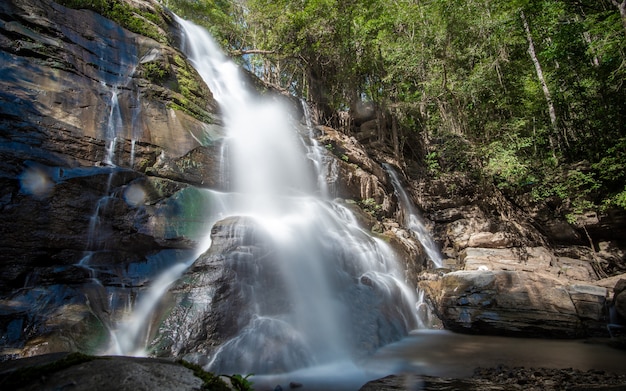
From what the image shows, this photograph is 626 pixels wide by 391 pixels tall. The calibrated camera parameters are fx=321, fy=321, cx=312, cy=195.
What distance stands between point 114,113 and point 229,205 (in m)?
4.18

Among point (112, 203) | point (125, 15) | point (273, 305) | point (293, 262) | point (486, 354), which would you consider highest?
point (125, 15)

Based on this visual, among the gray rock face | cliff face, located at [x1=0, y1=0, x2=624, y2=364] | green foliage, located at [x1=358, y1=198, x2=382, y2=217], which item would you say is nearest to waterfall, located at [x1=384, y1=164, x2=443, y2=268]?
cliff face, located at [x1=0, y1=0, x2=624, y2=364]

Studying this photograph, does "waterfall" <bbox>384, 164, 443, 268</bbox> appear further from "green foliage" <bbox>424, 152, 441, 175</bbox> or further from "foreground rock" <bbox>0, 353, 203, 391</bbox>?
"foreground rock" <bbox>0, 353, 203, 391</bbox>

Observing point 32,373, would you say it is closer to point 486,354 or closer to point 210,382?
point 210,382

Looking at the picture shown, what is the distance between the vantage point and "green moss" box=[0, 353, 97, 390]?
1.88 meters

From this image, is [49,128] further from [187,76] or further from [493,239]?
[493,239]

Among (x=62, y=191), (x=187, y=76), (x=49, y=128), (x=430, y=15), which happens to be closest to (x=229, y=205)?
(x=62, y=191)

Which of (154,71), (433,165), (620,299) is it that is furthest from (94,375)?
(433,165)

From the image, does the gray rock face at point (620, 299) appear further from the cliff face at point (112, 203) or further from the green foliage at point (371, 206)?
the green foliage at point (371, 206)

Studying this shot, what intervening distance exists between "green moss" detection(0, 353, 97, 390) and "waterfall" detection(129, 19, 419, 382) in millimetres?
3514

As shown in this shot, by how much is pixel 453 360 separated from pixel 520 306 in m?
3.30

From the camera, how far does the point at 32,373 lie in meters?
1.99

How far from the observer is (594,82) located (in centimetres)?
1389

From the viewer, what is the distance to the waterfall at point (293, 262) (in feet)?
19.6
